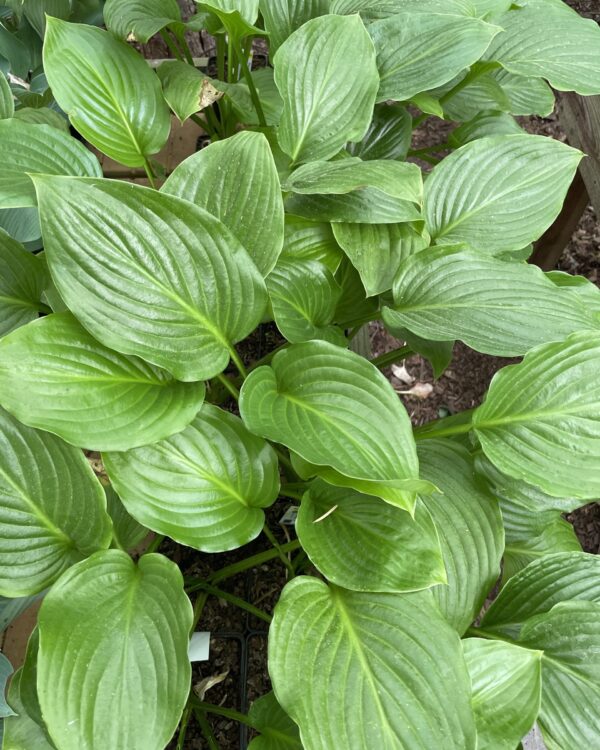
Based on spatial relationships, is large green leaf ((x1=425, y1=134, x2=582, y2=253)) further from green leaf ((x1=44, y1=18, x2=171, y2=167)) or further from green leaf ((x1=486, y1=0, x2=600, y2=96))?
green leaf ((x1=44, y1=18, x2=171, y2=167))

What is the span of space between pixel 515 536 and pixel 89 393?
72 cm

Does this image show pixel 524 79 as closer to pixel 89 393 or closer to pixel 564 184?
pixel 564 184

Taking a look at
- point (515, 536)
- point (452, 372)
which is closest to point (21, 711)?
Answer: point (515, 536)

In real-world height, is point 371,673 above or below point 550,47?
below

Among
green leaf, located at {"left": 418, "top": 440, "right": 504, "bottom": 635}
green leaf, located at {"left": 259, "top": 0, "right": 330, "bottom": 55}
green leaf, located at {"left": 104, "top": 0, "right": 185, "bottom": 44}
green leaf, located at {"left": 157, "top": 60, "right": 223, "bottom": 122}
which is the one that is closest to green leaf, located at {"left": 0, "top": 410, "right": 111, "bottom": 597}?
green leaf, located at {"left": 418, "top": 440, "right": 504, "bottom": 635}

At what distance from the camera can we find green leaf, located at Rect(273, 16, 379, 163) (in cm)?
107

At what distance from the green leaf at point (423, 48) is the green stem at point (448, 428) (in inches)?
25.1

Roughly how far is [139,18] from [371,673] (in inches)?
51.0

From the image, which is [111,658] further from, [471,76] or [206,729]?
[471,76]

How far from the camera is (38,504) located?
0.74m

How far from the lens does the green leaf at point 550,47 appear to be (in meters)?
1.21

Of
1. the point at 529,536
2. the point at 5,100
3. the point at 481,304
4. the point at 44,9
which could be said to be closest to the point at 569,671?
the point at 529,536

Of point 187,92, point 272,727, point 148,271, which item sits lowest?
point 272,727

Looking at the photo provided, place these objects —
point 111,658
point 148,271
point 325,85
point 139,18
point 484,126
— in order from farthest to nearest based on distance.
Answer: point 484,126 < point 139,18 < point 325,85 < point 148,271 < point 111,658
